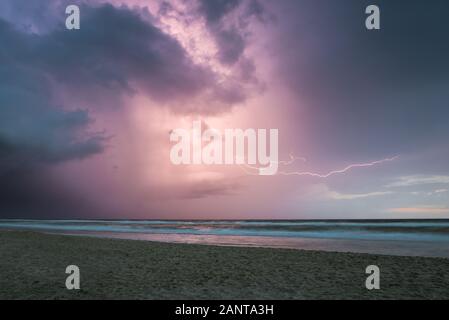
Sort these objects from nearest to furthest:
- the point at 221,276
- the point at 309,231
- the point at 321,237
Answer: the point at 221,276 → the point at 321,237 → the point at 309,231

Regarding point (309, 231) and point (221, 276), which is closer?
point (221, 276)

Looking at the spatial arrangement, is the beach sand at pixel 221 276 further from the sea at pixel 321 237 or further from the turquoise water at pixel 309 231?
the turquoise water at pixel 309 231

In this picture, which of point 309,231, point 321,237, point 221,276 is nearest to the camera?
point 221,276

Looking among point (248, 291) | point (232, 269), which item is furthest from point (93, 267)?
point (248, 291)

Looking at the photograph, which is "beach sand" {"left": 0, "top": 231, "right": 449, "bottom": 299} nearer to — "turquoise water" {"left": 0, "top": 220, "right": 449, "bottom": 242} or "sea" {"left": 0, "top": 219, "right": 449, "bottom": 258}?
"sea" {"left": 0, "top": 219, "right": 449, "bottom": 258}

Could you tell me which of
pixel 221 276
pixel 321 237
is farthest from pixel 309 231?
pixel 221 276

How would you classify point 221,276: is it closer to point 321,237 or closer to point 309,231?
point 321,237

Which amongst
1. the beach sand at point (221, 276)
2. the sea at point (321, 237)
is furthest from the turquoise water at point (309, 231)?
the beach sand at point (221, 276)

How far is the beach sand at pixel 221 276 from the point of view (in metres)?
8.78

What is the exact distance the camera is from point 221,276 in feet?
36.4

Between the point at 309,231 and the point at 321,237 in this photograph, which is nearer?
Result: the point at 321,237

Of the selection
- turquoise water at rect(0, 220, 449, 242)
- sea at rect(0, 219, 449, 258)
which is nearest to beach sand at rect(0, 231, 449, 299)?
sea at rect(0, 219, 449, 258)

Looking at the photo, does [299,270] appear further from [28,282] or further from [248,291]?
[28,282]
